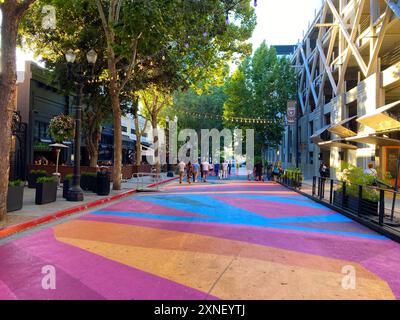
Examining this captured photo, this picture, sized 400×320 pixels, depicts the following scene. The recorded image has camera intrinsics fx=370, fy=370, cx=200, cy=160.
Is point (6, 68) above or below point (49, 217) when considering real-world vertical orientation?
above

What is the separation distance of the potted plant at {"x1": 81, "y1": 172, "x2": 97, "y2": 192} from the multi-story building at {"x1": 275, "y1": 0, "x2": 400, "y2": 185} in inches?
423

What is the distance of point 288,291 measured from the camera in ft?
15.0

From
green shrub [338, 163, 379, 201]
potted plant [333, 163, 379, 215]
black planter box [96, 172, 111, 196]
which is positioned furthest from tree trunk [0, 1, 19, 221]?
green shrub [338, 163, 379, 201]

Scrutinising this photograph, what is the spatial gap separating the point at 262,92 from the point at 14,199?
34.4 m

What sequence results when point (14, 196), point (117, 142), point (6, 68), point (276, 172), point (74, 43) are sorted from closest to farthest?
point (6, 68)
point (14, 196)
point (74, 43)
point (117, 142)
point (276, 172)

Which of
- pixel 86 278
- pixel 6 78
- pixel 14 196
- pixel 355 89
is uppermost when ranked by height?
pixel 355 89

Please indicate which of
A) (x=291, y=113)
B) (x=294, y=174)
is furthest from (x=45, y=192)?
(x=291, y=113)

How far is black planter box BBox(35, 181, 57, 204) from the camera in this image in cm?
1229

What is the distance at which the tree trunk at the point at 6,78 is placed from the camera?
350 inches

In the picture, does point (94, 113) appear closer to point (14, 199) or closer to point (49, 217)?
point (14, 199)

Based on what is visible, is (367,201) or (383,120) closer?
(367,201)

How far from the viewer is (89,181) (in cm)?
1750
